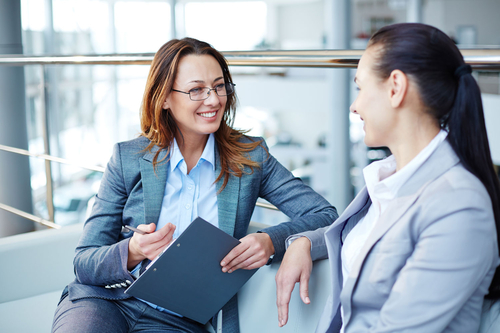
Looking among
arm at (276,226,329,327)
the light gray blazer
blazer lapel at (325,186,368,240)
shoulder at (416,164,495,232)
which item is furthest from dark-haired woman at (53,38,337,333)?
shoulder at (416,164,495,232)

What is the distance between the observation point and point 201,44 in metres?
1.49

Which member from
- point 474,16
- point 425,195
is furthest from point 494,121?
point 425,195

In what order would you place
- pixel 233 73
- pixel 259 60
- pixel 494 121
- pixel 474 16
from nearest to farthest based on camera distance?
pixel 259 60
pixel 494 121
pixel 233 73
pixel 474 16

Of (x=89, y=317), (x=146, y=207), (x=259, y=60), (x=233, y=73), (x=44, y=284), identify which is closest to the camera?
(x=89, y=317)

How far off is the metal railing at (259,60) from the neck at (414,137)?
0.41 metres

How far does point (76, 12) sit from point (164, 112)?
7970 mm

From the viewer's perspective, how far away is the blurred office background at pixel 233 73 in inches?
264

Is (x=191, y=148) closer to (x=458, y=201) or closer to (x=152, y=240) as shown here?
(x=152, y=240)

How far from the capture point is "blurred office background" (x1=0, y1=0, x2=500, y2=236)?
6.70 metres

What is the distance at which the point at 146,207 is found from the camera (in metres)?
1.43

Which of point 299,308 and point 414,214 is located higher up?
point 414,214

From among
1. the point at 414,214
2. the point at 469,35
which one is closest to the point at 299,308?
the point at 414,214

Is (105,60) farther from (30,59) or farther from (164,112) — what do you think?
(164,112)

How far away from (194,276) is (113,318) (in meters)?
0.32
